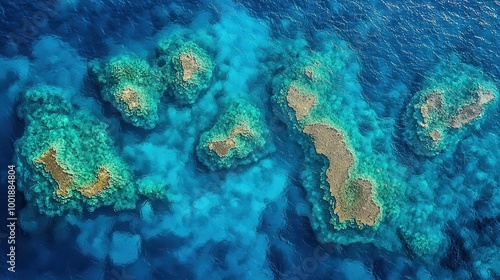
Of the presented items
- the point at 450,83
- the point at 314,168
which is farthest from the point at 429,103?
the point at 314,168

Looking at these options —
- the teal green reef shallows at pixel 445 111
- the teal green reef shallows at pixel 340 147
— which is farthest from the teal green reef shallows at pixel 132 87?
the teal green reef shallows at pixel 445 111

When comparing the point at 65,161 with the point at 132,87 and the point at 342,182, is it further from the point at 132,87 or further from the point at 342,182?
the point at 342,182

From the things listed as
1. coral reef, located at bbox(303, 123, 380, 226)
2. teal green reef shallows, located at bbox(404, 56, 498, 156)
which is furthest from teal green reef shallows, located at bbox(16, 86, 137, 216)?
teal green reef shallows, located at bbox(404, 56, 498, 156)

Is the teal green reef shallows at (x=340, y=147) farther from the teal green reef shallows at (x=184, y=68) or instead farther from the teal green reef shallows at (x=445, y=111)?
the teal green reef shallows at (x=184, y=68)

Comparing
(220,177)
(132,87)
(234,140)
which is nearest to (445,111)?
(234,140)

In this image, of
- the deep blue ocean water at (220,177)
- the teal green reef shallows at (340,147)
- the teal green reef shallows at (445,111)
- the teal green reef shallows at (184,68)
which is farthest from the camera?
the teal green reef shallows at (445,111)

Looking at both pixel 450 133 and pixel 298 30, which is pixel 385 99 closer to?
pixel 450 133

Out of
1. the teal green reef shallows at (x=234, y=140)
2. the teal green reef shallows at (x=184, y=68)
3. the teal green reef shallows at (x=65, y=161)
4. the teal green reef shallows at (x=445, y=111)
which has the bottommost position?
the teal green reef shallows at (x=65, y=161)

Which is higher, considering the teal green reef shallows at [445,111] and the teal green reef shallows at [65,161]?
the teal green reef shallows at [445,111]
